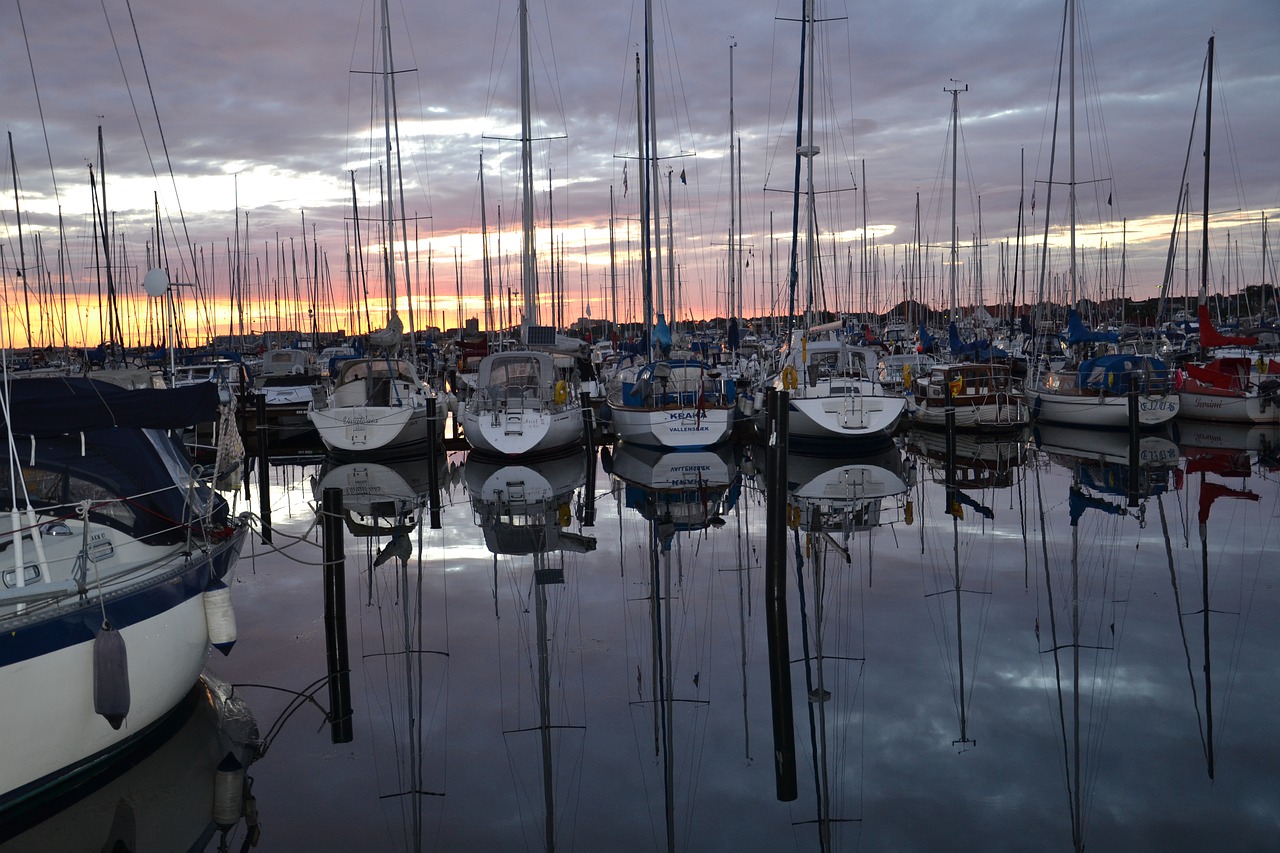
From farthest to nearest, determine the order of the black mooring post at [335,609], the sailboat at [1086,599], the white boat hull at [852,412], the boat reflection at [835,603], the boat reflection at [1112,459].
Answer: the white boat hull at [852,412] → the boat reflection at [1112,459] → the black mooring post at [335,609] → the sailboat at [1086,599] → the boat reflection at [835,603]

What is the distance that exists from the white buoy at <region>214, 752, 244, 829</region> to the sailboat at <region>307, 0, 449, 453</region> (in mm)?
13783

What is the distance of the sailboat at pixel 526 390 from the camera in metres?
23.5

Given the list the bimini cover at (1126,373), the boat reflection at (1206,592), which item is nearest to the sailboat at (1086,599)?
the boat reflection at (1206,592)

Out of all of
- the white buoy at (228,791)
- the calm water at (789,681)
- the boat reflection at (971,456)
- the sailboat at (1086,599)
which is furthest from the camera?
the boat reflection at (971,456)

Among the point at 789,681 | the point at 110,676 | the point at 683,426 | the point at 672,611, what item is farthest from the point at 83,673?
the point at 683,426

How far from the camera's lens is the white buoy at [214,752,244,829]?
723cm

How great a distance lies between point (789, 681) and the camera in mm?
9555

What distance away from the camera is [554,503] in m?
19.3

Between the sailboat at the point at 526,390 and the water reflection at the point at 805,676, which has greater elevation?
the sailboat at the point at 526,390

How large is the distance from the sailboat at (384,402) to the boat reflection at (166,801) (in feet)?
44.0

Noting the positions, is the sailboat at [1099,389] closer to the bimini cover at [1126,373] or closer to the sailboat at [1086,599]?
the bimini cover at [1126,373]

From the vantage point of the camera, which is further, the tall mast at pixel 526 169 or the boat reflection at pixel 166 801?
the tall mast at pixel 526 169

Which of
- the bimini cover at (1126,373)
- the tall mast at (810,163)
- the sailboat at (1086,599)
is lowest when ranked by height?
the sailboat at (1086,599)

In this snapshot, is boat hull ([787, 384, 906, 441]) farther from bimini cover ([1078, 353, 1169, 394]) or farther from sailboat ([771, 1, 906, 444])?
bimini cover ([1078, 353, 1169, 394])
